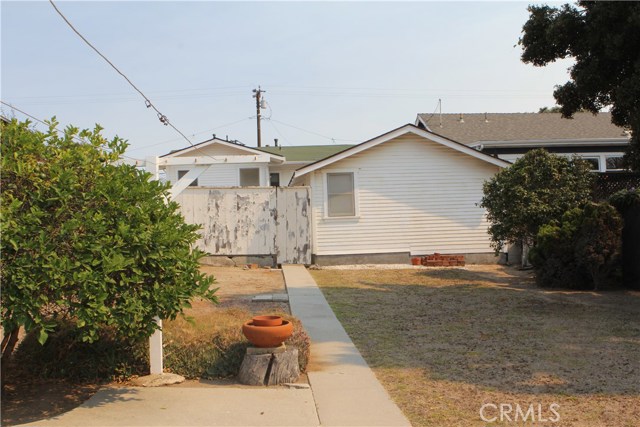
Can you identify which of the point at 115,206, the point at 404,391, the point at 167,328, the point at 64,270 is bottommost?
the point at 404,391

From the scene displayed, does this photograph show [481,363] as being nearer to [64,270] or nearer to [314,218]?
[64,270]

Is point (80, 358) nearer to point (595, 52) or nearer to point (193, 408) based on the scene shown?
point (193, 408)

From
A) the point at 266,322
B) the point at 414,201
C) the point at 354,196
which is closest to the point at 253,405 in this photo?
the point at 266,322

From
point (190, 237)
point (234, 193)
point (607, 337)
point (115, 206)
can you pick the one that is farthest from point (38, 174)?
point (234, 193)

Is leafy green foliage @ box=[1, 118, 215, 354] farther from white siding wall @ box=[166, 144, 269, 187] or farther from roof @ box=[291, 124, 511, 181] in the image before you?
white siding wall @ box=[166, 144, 269, 187]

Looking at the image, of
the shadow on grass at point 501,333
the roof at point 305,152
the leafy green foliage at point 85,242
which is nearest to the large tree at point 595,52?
the shadow on grass at point 501,333

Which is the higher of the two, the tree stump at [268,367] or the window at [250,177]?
the window at [250,177]

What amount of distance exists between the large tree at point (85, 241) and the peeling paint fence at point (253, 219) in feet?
38.7

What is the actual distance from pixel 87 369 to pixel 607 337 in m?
6.43

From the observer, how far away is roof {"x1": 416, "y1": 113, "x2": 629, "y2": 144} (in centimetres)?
2359

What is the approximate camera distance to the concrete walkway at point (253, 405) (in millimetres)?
5223

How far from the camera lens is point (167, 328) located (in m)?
6.94

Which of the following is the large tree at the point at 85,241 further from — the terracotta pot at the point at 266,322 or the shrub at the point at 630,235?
the shrub at the point at 630,235

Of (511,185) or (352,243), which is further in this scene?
(352,243)
